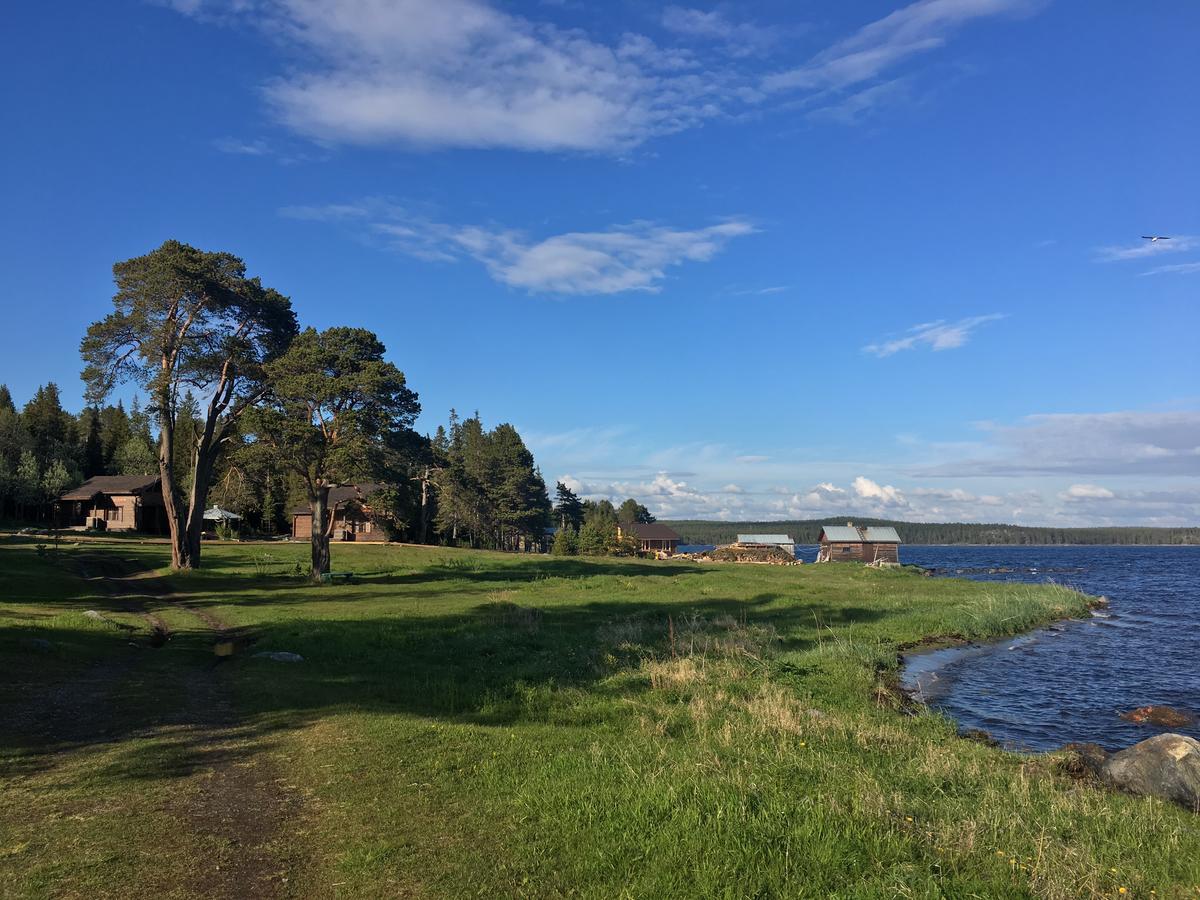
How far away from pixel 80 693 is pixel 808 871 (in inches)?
532

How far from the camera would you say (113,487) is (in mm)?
76125

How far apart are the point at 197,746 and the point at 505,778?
4.97 metres

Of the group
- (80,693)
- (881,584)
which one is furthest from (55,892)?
(881,584)

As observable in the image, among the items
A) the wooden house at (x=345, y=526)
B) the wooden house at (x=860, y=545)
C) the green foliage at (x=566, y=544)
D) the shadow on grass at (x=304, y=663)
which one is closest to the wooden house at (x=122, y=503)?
the wooden house at (x=345, y=526)

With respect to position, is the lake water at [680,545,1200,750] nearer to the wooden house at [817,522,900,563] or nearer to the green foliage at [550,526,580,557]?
the wooden house at [817,522,900,563]

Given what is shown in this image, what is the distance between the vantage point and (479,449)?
10381 centimetres

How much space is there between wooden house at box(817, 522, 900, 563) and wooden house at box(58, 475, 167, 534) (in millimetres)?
77816

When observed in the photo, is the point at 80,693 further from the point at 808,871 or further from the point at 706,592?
the point at 706,592

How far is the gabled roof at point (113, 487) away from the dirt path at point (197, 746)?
6597cm

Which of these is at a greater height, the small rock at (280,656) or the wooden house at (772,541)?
the small rock at (280,656)

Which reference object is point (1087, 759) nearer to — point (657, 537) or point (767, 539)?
point (767, 539)

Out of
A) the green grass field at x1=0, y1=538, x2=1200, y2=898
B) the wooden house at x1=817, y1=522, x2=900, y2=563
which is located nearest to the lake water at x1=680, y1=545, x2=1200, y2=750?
the green grass field at x1=0, y1=538, x2=1200, y2=898

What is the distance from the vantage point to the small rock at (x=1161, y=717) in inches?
778

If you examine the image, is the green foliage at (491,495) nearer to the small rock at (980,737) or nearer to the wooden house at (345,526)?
the wooden house at (345,526)
